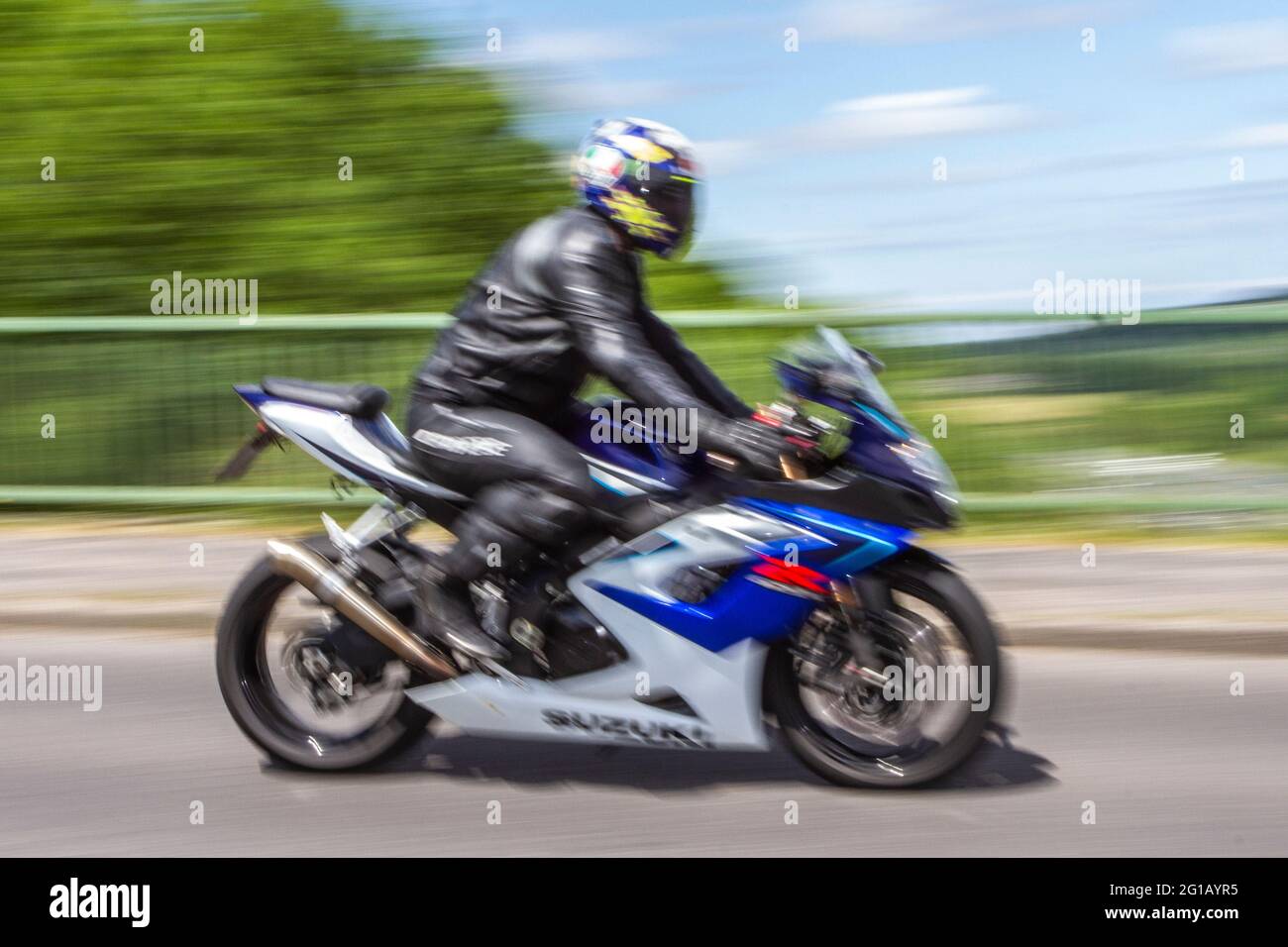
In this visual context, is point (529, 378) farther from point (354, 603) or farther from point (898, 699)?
point (898, 699)

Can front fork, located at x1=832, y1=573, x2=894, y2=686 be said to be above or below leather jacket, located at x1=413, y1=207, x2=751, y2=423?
below

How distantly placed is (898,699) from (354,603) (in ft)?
5.28

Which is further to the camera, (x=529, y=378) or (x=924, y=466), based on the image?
(x=529, y=378)

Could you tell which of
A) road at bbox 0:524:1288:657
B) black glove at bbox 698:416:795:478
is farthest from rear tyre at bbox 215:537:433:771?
road at bbox 0:524:1288:657

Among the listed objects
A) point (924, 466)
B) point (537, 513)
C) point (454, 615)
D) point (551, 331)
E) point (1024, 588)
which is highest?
point (551, 331)

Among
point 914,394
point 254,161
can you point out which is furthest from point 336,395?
point 254,161

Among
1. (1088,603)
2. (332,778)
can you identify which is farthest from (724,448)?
(1088,603)

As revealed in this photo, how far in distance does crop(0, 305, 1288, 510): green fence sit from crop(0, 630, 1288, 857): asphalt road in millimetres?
3089

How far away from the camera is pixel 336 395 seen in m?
5.02

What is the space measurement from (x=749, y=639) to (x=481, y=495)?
2.87ft

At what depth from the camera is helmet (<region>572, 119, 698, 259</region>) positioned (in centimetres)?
475

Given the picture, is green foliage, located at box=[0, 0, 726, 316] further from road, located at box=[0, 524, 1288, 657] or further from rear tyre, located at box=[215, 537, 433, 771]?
rear tyre, located at box=[215, 537, 433, 771]

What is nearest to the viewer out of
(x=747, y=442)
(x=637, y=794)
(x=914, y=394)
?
(x=747, y=442)

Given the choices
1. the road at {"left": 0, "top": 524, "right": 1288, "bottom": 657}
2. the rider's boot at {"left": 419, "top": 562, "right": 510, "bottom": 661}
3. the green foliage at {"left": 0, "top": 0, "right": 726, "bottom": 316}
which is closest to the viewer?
the rider's boot at {"left": 419, "top": 562, "right": 510, "bottom": 661}
